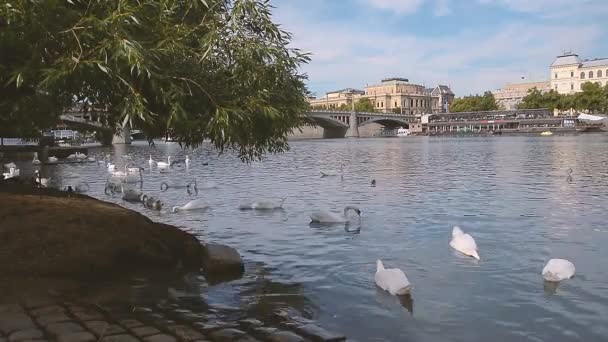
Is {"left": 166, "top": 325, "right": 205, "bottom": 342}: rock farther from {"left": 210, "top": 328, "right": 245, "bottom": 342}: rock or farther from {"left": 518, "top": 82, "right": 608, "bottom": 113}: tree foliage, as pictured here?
{"left": 518, "top": 82, "right": 608, "bottom": 113}: tree foliage

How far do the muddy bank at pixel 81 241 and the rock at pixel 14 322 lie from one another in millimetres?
1820

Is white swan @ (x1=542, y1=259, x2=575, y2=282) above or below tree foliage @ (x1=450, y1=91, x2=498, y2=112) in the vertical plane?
below

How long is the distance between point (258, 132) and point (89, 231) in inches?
136

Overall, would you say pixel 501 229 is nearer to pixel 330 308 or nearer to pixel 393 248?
pixel 393 248

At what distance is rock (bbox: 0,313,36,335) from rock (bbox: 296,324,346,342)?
2.86 m

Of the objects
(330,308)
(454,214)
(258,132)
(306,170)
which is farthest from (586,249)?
(306,170)

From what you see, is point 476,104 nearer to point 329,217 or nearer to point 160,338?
point 329,217

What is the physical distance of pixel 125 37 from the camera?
5.30 m

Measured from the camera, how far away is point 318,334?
661 cm

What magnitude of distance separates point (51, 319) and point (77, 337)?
764 mm

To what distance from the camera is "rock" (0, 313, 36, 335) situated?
223 inches

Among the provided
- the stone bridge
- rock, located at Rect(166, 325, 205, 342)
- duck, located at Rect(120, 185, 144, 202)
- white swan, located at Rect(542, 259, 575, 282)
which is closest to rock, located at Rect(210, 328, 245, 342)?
rock, located at Rect(166, 325, 205, 342)

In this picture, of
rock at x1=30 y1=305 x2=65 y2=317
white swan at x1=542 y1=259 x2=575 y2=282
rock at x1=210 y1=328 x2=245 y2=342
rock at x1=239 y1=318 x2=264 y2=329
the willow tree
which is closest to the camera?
the willow tree

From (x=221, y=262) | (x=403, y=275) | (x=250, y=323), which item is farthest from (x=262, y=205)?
(x=250, y=323)
